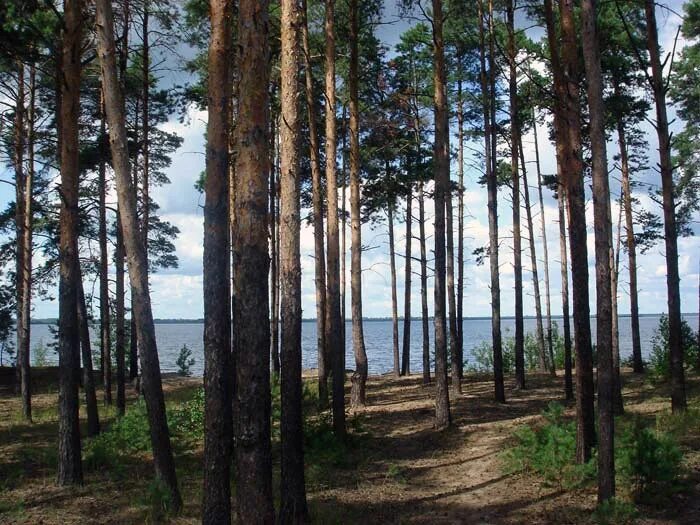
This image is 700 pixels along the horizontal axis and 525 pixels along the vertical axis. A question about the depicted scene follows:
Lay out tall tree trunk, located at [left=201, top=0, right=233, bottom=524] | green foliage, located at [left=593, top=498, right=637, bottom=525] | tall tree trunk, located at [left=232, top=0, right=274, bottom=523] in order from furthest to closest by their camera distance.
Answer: green foliage, located at [left=593, top=498, right=637, bottom=525] < tall tree trunk, located at [left=201, top=0, right=233, bottom=524] < tall tree trunk, located at [left=232, top=0, right=274, bottom=523]

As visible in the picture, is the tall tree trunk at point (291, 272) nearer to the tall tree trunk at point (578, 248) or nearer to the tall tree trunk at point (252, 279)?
the tall tree trunk at point (252, 279)

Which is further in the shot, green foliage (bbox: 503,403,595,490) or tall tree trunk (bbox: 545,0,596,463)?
tall tree trunk (bbox: 545,0,596,463)

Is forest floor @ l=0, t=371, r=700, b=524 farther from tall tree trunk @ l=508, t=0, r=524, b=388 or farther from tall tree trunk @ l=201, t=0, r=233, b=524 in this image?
tall tree trunk @ l=508, t=0, r=524, b=388

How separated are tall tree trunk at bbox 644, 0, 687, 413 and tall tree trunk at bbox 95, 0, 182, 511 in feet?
31.3

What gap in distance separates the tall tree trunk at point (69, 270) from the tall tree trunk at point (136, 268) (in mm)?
1487

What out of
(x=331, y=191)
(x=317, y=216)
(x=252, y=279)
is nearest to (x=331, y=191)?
(x=331, y=191)

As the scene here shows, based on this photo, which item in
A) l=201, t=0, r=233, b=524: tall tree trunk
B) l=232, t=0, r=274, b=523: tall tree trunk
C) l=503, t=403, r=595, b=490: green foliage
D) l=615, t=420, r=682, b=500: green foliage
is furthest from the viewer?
l=503, t=403, r=595, b=490: green foliage

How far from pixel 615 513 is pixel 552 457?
226 cm

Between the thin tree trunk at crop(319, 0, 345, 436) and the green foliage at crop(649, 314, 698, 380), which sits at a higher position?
the thin tree trunk at crop(319, 0, 345, 436)

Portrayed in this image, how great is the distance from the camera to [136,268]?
28.6 ft

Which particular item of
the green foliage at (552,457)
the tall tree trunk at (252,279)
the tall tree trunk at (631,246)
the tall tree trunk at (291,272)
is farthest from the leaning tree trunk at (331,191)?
the tall tree trunk at (631,246)

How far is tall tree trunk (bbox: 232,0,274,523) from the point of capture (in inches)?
226

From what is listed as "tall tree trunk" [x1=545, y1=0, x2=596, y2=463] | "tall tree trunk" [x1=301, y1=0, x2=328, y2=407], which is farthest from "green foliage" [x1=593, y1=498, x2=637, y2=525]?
"tall tree trunk" [x1=301, y1=0, x2=328, y2=407]

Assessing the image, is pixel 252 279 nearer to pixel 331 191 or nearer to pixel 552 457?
pixel 552 457
